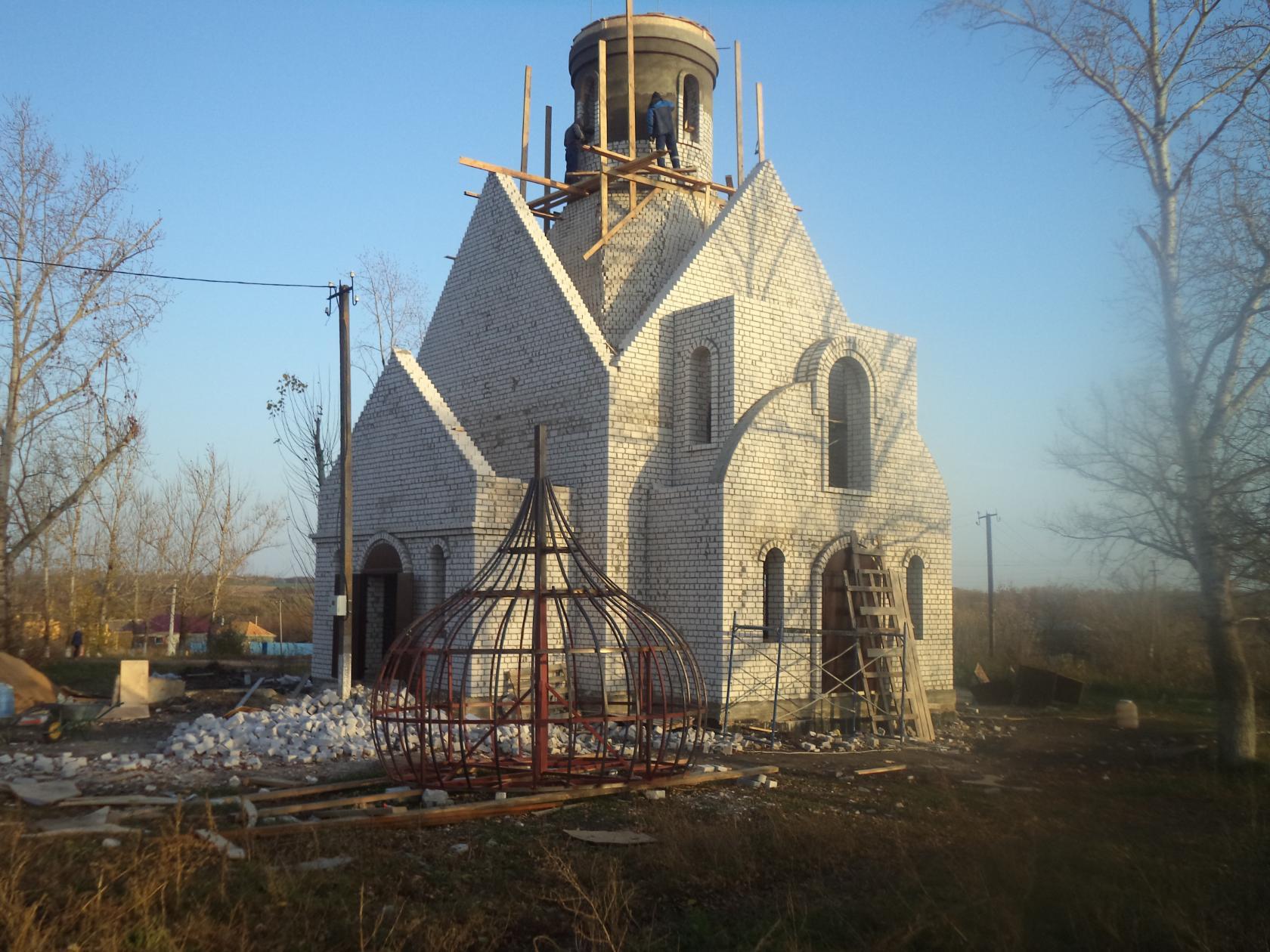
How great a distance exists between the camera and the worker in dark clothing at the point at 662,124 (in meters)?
18.3

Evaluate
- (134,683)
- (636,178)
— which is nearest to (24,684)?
(134,683)

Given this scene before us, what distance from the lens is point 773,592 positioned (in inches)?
579

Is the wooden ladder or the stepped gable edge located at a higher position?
the stepped gable edge

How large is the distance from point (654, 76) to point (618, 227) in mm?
3416

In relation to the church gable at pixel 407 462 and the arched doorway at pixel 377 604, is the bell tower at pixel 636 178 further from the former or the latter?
the arched doorway at pixel 377 604

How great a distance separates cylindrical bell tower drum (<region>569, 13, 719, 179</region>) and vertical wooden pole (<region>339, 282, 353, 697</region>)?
5509 millimetres

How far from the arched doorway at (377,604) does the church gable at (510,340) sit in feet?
7.77

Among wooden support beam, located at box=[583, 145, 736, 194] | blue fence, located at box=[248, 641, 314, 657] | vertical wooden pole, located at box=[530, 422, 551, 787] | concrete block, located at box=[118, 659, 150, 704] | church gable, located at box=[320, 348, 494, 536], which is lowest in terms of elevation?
blue fence, located at box=[248, 641, 314, 657]

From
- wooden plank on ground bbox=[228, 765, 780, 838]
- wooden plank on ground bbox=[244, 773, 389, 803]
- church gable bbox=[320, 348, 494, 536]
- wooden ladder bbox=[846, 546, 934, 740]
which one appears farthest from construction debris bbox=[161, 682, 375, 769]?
wooden ladder bbox=[846, 546, 934, 740]

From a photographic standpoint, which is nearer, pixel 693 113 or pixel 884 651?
pixel 884 651

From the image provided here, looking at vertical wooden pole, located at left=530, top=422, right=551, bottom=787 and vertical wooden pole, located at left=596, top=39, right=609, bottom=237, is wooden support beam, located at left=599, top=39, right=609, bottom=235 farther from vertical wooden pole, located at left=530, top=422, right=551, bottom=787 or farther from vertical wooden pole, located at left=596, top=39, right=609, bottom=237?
vertical wooden pole, located at left=530, top=422, right=551, bottom=787

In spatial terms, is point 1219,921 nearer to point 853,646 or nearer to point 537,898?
point 537,898

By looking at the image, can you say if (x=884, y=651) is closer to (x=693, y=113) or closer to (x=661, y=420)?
(x=661, y=420)

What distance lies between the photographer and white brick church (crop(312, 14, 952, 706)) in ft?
48.0
